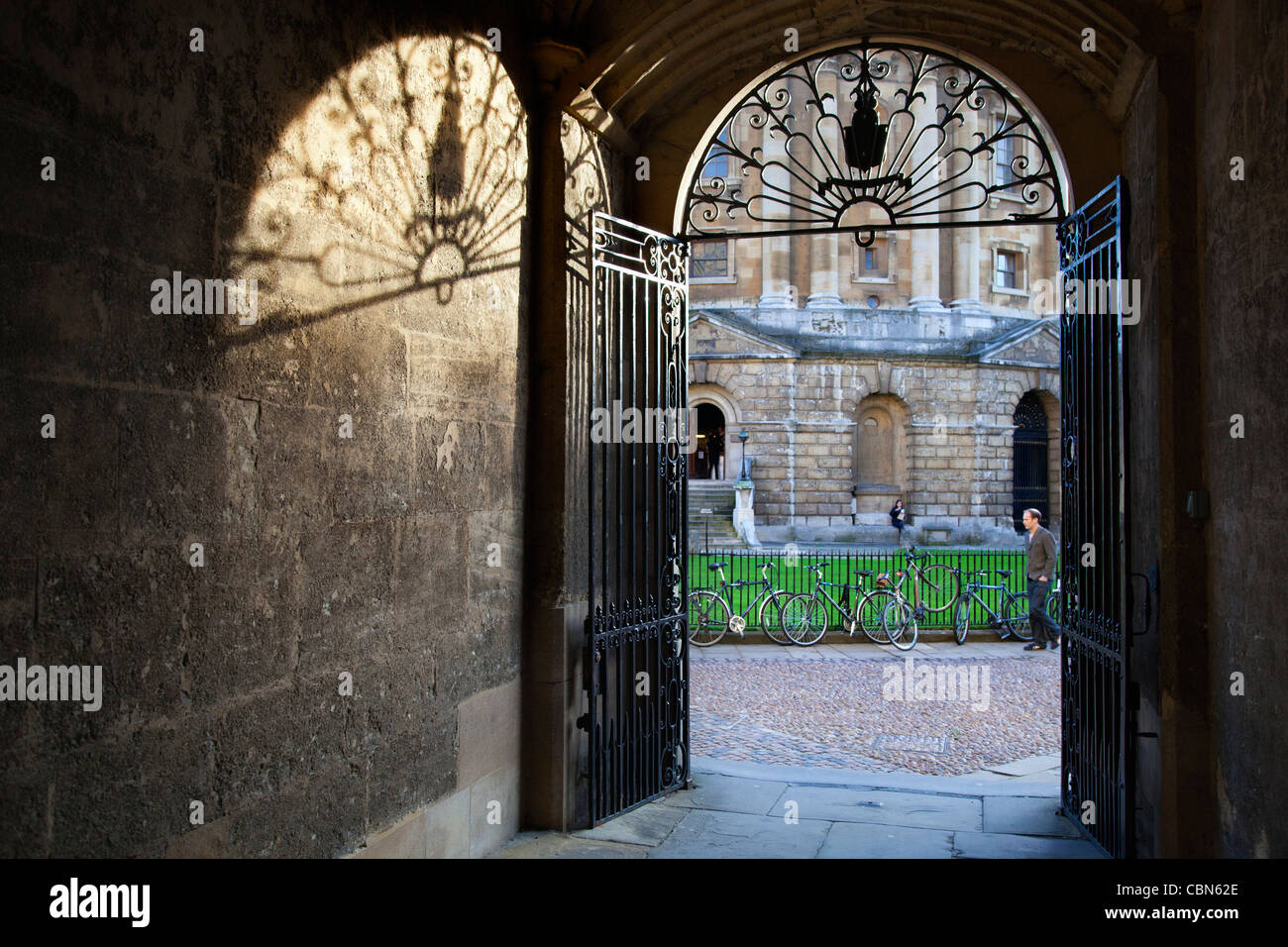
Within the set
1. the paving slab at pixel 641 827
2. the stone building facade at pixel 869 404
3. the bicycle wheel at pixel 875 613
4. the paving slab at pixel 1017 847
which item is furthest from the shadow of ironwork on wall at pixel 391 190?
the stone building facade at pixel 869 404

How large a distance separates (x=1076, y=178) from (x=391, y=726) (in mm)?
4604

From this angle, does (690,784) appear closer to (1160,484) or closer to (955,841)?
(955,841)

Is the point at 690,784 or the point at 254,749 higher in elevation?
the point at 254,749

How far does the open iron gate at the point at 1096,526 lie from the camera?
4.88 m

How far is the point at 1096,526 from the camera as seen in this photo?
5.42m

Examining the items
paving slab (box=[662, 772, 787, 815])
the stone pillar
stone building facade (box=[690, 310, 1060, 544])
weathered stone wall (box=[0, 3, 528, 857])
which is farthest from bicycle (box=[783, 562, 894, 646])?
stone building facade (box=[690, 310, 1060, 544])

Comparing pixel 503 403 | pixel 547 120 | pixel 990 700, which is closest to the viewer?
pixel 503 403

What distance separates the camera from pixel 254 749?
3.19 meters

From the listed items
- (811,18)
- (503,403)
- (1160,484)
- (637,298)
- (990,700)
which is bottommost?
(990,700)

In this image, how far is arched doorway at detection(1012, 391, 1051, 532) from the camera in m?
32.8

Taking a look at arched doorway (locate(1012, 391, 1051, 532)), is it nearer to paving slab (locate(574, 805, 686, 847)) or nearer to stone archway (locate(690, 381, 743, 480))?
stone archway (locate(690, 381, 743, 480))

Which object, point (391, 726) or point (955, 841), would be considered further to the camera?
point (955, 841)

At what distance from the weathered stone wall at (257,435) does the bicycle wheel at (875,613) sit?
858cm

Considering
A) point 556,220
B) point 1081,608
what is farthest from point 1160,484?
point 556,220
